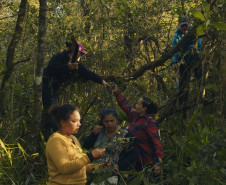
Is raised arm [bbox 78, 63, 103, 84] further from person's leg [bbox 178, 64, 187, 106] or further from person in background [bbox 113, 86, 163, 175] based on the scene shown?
person's leg [bbox 178, 64, 187, 106]

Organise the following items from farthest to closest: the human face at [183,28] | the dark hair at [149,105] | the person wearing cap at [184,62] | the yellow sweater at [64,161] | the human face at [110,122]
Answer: the human face at [183,28], the person wearing cap at [184,62], the dark hair at [149,105], the human face at [110,122], the yellow sweater at [64,161]

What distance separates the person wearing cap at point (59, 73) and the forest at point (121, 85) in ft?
0.82

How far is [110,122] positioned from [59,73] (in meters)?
1.21

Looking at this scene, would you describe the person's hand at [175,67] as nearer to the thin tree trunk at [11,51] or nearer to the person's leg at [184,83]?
the person's leg at [184,83]

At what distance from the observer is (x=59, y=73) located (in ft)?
14.8

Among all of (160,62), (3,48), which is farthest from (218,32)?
(3,48)

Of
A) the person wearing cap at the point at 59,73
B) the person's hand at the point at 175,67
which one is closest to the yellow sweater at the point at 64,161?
the person wearing cap at the point at 59,73

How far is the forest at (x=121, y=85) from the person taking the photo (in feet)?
12.8

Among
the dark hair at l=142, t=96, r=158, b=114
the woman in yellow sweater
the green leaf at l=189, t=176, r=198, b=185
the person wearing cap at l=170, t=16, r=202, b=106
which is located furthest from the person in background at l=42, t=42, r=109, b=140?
the green leaf at l=189, t=176, r=198, b=185

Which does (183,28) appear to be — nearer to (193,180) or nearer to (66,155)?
(193,180)

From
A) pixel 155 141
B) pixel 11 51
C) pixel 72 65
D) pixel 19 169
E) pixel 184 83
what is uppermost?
pixel 11 51

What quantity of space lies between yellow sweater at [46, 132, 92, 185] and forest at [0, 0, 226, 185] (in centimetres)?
23

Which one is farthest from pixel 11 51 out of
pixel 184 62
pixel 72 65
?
pixel 184 62

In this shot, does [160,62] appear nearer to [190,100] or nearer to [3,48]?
[190,100]
